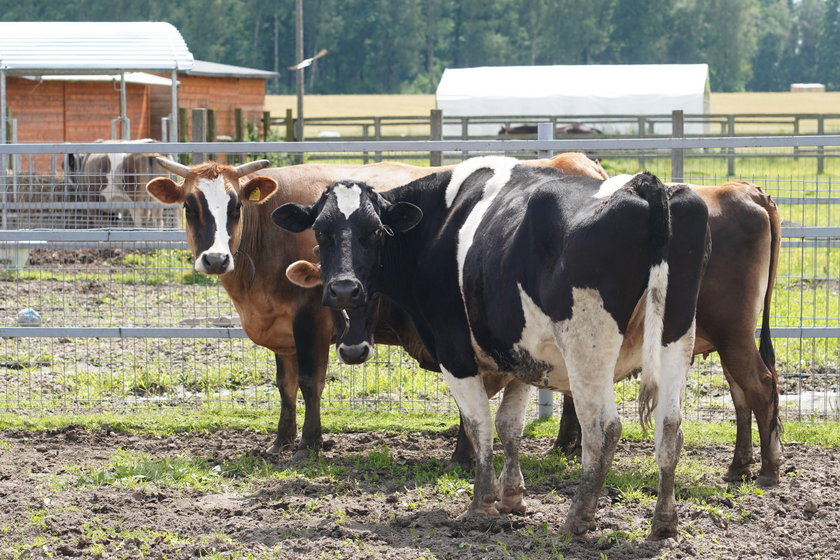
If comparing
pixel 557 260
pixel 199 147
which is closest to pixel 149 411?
pixel 199 147

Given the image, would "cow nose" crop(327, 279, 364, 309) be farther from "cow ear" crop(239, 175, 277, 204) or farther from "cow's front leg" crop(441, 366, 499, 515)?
"cow ear" crop(239, 175, 277, 204)

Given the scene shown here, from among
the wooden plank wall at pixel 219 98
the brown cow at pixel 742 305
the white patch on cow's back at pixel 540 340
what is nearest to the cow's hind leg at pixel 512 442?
the brown cow at pixel 742 305

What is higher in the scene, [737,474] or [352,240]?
[352,240]

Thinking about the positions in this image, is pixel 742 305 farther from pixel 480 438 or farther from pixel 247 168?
pixel 247 168

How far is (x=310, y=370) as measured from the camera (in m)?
7.35

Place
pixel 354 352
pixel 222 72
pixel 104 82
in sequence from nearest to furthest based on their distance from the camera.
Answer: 1. pixel 354 352
2. pixel 104 82
3. pixel 222 72

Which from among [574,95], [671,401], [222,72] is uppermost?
[222,72]

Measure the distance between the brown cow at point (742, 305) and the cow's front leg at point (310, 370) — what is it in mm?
1231

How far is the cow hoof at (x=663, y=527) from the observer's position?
5430mm

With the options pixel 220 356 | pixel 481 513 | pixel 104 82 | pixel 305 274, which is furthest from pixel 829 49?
pixel 481 513

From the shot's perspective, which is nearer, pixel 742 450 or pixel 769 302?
pixel 742 450

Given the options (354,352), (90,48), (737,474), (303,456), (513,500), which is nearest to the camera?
(513,500)

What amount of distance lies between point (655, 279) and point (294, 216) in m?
2.14

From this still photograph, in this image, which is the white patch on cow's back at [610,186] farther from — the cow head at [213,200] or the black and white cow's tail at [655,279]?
the cow head at [213,200]
